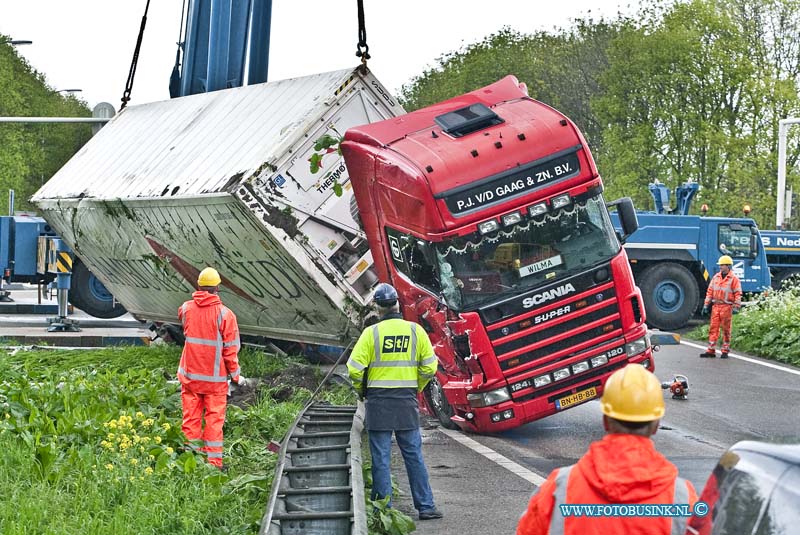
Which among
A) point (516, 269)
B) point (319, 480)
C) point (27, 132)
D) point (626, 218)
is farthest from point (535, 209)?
point (27, 132)

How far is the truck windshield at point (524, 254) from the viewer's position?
11.0 meters

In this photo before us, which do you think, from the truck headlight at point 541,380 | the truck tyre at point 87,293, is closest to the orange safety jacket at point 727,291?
the truck headlight at point 541,380

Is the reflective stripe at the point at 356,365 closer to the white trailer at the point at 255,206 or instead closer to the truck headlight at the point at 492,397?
the truck headlight at the point at 492,397

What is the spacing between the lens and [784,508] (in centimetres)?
320

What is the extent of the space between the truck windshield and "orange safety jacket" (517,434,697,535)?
24.2ft

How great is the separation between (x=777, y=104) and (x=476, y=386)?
33.9 m

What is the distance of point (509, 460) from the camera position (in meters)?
10.4

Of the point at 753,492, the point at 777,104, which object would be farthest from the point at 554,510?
the point at 777,104

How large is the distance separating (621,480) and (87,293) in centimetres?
2358

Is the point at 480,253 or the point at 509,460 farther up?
the point at 480,253

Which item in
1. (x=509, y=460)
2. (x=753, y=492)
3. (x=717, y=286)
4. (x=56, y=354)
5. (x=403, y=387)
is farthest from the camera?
(x=717, y=286)

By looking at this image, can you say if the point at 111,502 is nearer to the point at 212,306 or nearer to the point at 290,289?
the point at 212,306

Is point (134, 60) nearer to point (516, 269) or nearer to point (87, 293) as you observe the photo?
point (87, 293)

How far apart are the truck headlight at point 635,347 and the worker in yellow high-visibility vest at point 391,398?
359cm
